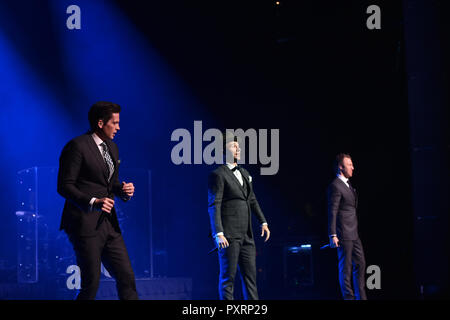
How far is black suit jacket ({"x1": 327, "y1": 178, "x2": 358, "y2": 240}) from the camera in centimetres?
731

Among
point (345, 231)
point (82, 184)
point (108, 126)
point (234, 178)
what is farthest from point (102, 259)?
point (345, 231)

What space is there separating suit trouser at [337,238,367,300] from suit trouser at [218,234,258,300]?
1.64 m

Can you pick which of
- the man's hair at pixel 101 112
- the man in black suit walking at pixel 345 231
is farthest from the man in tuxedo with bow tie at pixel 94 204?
the man in black suit walking at pixel 345 231

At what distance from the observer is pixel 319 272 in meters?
9.45

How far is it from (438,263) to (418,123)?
1423mm

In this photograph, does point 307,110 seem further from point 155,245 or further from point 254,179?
point 155,245

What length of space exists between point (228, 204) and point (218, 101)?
4.42 meters

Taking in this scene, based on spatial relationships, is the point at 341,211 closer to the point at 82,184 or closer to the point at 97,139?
the point at 97,139

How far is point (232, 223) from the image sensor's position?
19.7 feet

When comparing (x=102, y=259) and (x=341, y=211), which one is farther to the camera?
(x=341, y=211)

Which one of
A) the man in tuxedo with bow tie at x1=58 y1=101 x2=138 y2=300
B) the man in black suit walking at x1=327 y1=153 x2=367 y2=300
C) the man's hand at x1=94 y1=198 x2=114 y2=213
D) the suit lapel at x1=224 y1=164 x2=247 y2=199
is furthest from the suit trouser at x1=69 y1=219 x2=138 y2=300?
the man in black suit walking at x1=327 y1=153 x2=367 y2=300

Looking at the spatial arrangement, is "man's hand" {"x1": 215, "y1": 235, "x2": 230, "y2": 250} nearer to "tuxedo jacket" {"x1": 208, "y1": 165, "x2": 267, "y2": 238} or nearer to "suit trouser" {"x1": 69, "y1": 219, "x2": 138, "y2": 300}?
"tuxedo jacket" {"x1": 208, "y1": 165, "x2": 267, "y2": 238}
